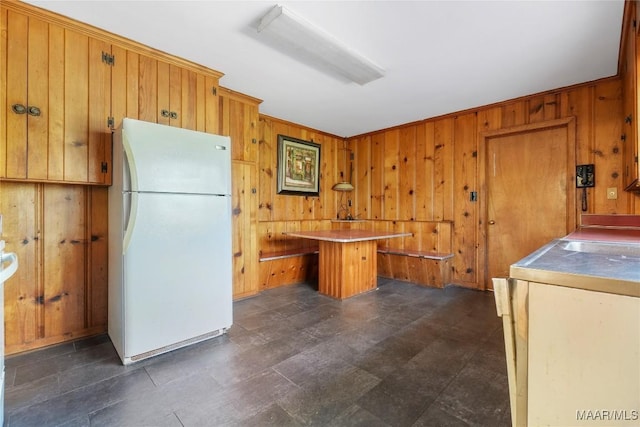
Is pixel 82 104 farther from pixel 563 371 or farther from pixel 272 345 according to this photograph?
pixel 563 371

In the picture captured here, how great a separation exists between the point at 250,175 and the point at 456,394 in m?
2.87

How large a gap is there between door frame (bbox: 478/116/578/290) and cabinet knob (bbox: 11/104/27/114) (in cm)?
451

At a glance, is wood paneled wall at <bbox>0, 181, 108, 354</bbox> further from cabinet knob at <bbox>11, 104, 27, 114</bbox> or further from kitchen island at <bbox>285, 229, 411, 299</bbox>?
kitchen island at <bbox>285, 229, 411, 299</bbox>

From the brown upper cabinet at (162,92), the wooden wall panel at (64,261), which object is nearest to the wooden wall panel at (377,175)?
the brown upper cabinet at (162,92)

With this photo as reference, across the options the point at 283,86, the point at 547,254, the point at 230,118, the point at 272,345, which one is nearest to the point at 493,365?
the point at 547,254

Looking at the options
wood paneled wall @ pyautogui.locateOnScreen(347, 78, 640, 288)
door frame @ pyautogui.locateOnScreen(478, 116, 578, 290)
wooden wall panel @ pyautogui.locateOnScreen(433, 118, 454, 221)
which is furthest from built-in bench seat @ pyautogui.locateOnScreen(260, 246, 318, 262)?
door frame @ pyautogui.locateOnScreen(478, 116, 578, 290)

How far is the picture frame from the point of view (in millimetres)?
4262

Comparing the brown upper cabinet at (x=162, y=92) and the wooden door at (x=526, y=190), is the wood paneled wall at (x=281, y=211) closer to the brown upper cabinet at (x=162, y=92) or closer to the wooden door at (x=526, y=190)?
the brown upper cabinet at (x=162, y=92)

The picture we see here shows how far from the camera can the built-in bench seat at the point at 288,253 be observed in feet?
12.3

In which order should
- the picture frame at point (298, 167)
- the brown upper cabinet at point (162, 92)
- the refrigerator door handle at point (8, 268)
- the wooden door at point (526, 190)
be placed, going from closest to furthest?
the refrigerator door handle at point (8, 268) → the brown upper cabinet at point (162, 92) → the wooden door at point (526, 190) → the picture frame at point (298, 167)

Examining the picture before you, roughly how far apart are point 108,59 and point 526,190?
4.46 m

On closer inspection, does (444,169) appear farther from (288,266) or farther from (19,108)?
(19,108)

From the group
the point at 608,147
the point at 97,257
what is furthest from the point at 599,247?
the point at 97,257

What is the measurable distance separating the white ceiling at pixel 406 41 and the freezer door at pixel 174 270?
1.27 meters
